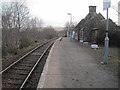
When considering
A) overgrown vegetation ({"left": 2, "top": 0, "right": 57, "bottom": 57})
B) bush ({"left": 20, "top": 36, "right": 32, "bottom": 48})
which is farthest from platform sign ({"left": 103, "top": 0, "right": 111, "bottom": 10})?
bush ({"left": 20, "top": 36, "right": 32, "bottom": 48})

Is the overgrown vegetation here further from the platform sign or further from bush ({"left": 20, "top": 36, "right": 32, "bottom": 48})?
the platform sign

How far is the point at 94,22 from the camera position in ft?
136

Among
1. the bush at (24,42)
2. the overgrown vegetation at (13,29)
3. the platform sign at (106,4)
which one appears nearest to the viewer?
the platform sign at (106,4)

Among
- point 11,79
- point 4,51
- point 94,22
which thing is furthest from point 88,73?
point 94,22

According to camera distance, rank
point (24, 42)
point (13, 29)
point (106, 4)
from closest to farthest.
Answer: point (106, 4) < point (13, 29) < point (24, 42)

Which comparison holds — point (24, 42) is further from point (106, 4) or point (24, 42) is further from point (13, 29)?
point (106, 4)

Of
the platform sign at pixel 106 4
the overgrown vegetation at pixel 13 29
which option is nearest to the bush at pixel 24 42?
the overgrown vegetation at pixel 13 29

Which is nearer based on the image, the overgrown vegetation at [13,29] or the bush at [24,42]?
the overgrown vegetation at [13,29]

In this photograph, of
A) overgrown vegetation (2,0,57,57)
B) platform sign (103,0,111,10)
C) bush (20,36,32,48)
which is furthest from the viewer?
bush (20,36,32,48)

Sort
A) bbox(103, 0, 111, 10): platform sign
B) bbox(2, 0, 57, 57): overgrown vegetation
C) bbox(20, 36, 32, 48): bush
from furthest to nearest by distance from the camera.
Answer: bbox(20, 36, 32, 48): bush
bbox(2, 0, 57, 57): overgrown vegetation
bbox(103, 0, 111, 10): platform sign

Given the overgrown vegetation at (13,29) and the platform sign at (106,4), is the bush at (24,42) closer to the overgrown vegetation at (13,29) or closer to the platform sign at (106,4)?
the overgrown vegetation at (13,29)

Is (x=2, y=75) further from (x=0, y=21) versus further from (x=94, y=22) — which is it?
(x=94, y=22)

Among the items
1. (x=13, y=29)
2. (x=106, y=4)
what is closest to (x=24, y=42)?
(x=13, y=29)

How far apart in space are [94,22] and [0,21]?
2352 centimetres
